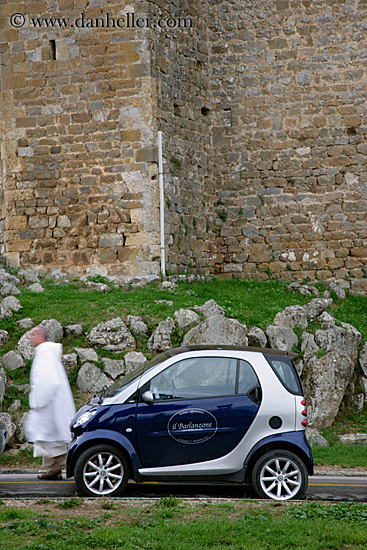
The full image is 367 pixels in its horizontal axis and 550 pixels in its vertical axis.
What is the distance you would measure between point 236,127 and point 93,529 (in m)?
14.9

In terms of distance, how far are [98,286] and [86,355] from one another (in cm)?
321

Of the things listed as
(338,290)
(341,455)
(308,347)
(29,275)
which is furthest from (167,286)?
(341,455)

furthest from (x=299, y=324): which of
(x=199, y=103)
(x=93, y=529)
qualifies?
(x=93, y=529)

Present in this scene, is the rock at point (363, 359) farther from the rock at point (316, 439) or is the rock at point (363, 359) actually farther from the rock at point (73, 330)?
the rock at point (73, 330)

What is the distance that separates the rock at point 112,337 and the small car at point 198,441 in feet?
18.4

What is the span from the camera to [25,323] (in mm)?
15164

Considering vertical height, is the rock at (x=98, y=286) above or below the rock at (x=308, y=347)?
above

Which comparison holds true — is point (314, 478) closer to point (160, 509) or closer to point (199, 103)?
point (160, 509)

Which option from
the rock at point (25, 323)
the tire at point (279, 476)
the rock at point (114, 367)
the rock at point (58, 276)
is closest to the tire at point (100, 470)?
the tire at point (279, 476)

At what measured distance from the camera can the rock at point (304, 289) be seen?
63.2 ft

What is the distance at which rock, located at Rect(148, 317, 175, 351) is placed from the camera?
49.3 ft

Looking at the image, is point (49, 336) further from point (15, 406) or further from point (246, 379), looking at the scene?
point (246, 379)

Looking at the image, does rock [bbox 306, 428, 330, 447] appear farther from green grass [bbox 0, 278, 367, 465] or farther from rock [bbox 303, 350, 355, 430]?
rock [bbox 303, 350, 355, 430]

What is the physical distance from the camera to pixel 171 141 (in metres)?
18.9
